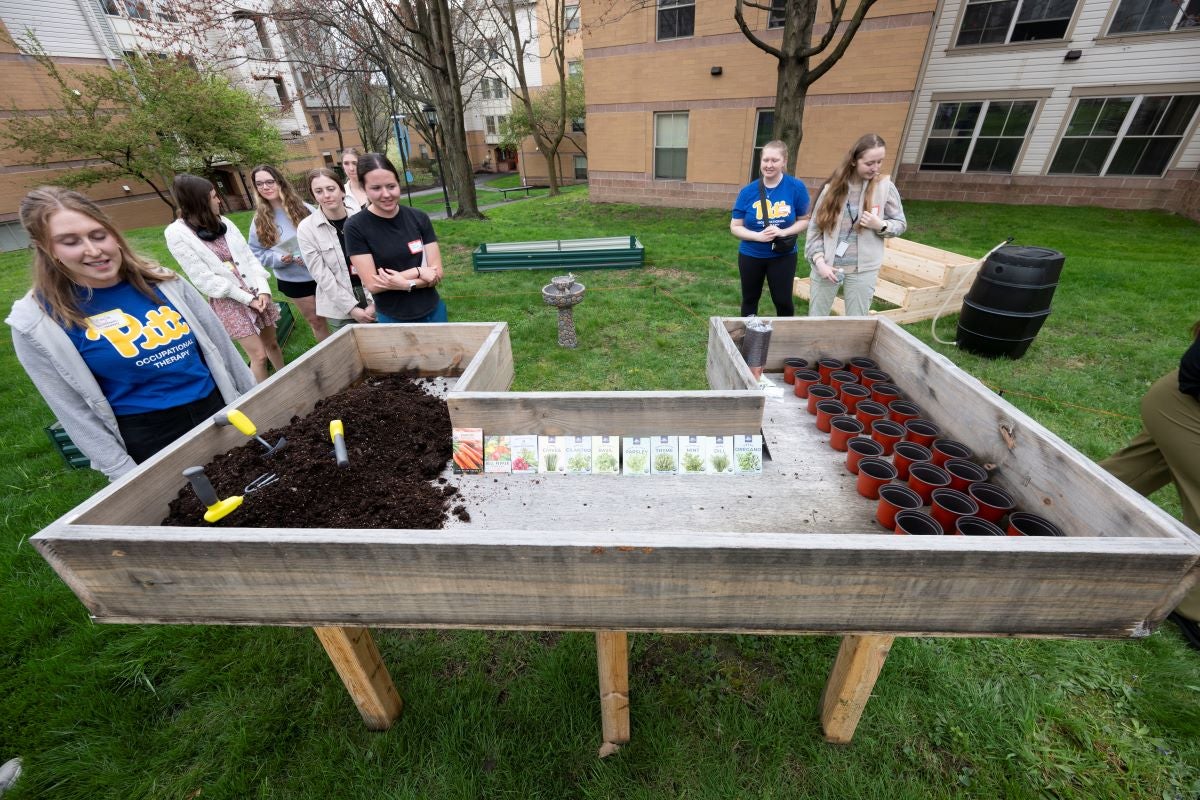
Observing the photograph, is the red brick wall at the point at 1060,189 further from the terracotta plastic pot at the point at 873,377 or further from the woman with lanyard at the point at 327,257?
the woman with lanyard at the point at 327,257

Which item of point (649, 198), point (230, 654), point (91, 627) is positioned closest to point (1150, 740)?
point (230, 654)

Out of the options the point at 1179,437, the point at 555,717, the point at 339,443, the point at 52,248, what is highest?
the point at 52,248

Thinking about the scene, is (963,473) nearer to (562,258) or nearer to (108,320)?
(108,320)

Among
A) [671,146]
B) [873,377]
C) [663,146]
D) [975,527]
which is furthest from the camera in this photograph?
[663,146]

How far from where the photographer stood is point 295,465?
1.80 metres

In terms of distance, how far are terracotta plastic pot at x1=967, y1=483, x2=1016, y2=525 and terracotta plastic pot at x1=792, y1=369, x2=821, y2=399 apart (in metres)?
0.82

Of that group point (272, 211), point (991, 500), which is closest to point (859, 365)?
point (991, 500)

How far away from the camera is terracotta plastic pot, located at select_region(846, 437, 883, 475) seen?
183cm

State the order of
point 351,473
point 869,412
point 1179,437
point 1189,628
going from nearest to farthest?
point 351,473, point 869,412, point 1179,437, point 1189,628

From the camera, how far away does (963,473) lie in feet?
5.61

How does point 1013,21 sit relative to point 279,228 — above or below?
above

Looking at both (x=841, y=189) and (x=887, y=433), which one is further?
(x=841, y=189)

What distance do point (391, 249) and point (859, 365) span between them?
2.72 metres

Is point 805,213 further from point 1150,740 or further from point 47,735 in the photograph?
point 47,735
